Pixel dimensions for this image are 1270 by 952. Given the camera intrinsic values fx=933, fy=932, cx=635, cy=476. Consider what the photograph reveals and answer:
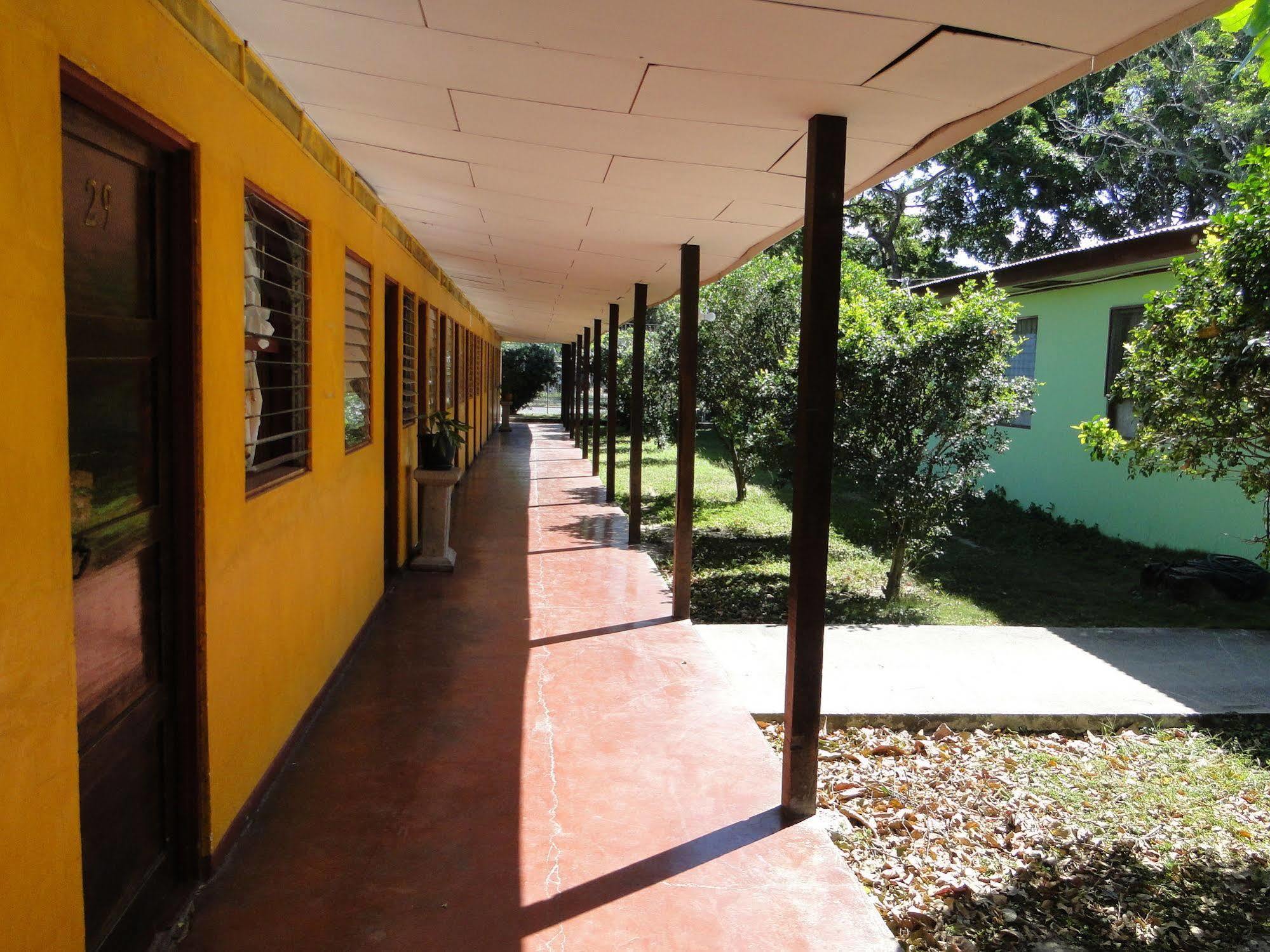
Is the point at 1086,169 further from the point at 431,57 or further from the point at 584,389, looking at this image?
the point at 431,57

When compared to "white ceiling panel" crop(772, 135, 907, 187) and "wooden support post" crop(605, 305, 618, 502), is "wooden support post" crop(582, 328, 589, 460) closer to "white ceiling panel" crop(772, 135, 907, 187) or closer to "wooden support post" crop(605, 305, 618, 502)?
"wooden support post" crop(605, 305, 618, 502)

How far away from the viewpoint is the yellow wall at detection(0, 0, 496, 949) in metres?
1.64

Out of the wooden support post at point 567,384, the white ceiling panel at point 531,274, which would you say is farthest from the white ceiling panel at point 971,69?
the wooden support post at point 567,384

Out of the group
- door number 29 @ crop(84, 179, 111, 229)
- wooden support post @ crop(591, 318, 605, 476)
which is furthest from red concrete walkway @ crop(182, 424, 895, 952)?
wooden support post @ crop(591, 318, 605, 476)

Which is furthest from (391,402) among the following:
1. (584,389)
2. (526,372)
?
(526,372)

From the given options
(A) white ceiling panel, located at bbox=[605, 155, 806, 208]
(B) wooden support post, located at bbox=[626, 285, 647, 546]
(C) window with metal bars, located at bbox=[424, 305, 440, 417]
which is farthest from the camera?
(C) window with metal bars, located at bbox=[424, 305, 440, 417]

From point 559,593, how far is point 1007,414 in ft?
11.2

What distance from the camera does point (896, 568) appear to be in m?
6.94

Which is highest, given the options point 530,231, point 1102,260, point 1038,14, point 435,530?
point 1102,260

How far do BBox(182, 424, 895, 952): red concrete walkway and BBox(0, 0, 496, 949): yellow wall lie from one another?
0.26 metres

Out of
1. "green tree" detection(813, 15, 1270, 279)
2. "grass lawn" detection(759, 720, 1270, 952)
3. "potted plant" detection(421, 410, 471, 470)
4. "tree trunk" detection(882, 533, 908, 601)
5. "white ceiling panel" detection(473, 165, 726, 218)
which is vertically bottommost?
"grass lawn" detection(759, 720, 1270, 952)

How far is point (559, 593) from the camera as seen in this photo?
261 inches

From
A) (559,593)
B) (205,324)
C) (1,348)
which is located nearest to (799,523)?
(205,324)

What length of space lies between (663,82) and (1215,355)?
8.75ft
